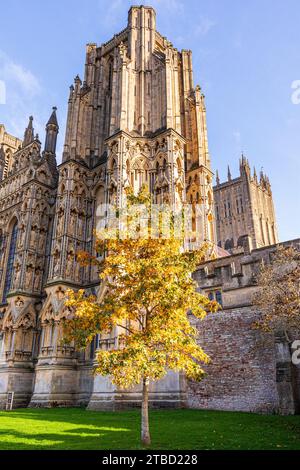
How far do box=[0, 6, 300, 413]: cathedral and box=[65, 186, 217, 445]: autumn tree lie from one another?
6.74m

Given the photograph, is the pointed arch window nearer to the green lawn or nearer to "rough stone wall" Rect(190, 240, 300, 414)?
"rough stone wall" Rect(190, 240, 300, 414)

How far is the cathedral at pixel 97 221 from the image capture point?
58.2 feet

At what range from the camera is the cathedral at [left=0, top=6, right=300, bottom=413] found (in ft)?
58.2

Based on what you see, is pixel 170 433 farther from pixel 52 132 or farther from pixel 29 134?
pixel 29 134

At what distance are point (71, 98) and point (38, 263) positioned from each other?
49.4 ft

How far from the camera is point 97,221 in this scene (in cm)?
2897

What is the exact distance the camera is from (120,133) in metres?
26.2

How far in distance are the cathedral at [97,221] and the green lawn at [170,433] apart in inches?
108

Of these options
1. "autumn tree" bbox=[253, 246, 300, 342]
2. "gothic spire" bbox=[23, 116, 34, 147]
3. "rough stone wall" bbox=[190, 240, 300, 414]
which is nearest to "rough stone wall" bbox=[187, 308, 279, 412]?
"rough stone wall" bbox=[190, 240, 300, 414]

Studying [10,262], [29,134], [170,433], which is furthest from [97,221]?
[170,433]

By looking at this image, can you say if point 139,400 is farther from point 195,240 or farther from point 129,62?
point 129,62

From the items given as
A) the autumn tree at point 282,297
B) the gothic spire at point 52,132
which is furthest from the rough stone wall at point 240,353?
the gothic spire at point 52,132

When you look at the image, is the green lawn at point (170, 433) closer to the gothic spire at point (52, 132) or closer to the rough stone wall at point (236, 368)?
the rough stone wall at point (236, 368)
